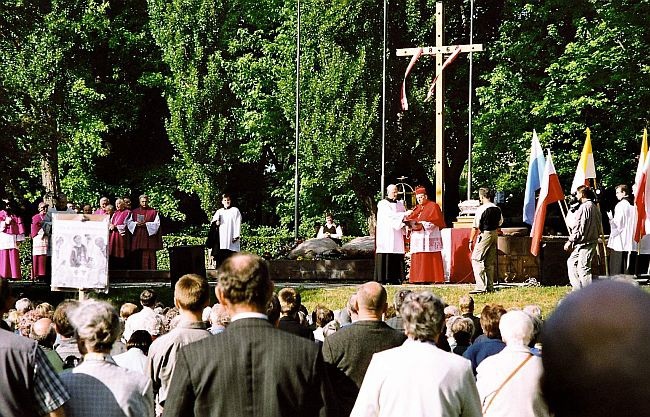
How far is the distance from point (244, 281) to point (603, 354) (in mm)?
3112

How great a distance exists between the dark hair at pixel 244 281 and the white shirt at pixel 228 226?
18.1 m

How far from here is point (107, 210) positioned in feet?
74.5

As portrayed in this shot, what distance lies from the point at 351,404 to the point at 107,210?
17.3m

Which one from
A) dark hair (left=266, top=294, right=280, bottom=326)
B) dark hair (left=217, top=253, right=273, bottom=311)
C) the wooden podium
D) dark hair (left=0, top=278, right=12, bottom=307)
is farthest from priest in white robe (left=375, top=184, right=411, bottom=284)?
dark hair (left=217, top=253, right=273, bottom=311)

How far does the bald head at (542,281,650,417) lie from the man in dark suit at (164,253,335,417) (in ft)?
9.83

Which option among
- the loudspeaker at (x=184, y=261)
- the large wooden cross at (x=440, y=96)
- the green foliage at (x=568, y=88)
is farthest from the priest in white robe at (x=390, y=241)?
the green foliage at (x=568, y=88)

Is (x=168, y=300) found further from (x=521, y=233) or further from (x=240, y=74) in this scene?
(x=240, y=74)

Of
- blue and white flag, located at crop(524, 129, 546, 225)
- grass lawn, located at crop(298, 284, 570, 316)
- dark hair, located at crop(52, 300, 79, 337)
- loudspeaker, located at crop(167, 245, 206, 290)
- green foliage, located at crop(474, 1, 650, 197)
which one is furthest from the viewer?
green foliage, located at crop(474, 1, 650, 197)

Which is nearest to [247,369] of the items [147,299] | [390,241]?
[147,299]

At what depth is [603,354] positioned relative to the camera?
53.9 inches

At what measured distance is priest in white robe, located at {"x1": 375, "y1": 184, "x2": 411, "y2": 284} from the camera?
65.5ft

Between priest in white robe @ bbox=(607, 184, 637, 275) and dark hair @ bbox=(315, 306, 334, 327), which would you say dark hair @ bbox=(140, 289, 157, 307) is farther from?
priest in white robe @ bbox=(607, 184, 637, 275)

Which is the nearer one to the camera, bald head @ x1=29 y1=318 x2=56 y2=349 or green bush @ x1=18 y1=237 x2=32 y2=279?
bald head @ x1=29 y1=318 x2=56 y2=349

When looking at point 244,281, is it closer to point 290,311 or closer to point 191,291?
point 191,291
